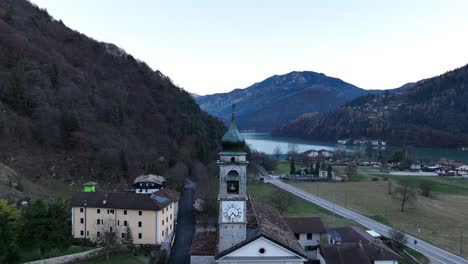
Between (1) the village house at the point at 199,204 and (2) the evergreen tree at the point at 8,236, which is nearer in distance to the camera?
(2) the evergreen tree at the point at 8,236

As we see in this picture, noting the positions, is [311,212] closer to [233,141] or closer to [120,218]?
[120,218]

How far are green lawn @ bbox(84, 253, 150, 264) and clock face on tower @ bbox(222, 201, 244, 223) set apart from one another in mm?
11997

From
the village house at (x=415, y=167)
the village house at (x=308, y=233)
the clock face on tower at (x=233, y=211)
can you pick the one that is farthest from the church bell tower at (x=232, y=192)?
the village house at (x=415, y=167)

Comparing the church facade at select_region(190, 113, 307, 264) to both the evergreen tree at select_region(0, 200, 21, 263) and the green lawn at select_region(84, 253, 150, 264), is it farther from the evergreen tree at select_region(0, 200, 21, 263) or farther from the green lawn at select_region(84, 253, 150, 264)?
the evergreen tree at select_region(0, 200, 21, 263)

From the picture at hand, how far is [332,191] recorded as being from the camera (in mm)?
77250

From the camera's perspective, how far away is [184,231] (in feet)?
145

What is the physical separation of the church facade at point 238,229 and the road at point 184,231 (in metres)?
8.01

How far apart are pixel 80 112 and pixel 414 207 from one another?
185 feet

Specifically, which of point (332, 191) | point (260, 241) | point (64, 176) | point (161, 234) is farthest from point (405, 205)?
point (64, 176)

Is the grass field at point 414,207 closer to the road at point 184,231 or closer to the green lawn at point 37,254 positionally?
the road at point 184,231

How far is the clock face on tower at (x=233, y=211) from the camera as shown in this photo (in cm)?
2606

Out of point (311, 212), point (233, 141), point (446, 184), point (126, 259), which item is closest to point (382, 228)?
point (311, 212)

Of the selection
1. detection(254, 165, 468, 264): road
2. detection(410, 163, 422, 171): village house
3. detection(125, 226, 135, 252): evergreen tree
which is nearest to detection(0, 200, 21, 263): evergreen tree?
detection(125, 226, 135, 252): evergreen tree

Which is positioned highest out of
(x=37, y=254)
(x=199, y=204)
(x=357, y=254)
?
(x=199, y=204)
